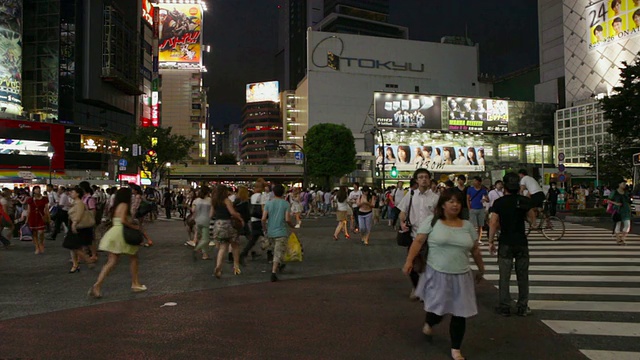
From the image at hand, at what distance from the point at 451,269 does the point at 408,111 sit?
62.6m

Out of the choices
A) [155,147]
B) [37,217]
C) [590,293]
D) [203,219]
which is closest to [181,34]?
[155,147]

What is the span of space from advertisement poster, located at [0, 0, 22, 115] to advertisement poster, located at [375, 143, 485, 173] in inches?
1616

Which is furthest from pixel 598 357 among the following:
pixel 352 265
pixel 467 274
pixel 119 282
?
pixel 119 282

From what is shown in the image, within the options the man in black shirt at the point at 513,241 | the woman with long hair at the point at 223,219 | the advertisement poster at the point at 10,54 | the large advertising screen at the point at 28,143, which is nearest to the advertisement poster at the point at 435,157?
the large advertising screen at the point at 28,143

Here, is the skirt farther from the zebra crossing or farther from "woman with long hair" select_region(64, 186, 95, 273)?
"woman with long hair" select_region(64, 186, 95, 273)

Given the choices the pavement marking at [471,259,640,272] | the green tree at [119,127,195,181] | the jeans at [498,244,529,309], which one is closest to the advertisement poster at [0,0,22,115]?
the green tree at [119,127,195,181]

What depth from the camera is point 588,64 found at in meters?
69.1

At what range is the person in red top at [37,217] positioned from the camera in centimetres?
1162

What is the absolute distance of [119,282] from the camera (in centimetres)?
790

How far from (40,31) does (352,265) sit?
58268 mm

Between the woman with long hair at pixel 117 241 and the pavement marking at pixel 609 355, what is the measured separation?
5.81 meters

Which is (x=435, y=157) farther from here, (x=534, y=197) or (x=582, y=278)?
(x=534, y=197)

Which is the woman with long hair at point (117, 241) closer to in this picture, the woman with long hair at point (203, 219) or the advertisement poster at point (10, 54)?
the woman with long hair at point (203, 219)

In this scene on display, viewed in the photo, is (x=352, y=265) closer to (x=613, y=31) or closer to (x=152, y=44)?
(x=613, y=31)
